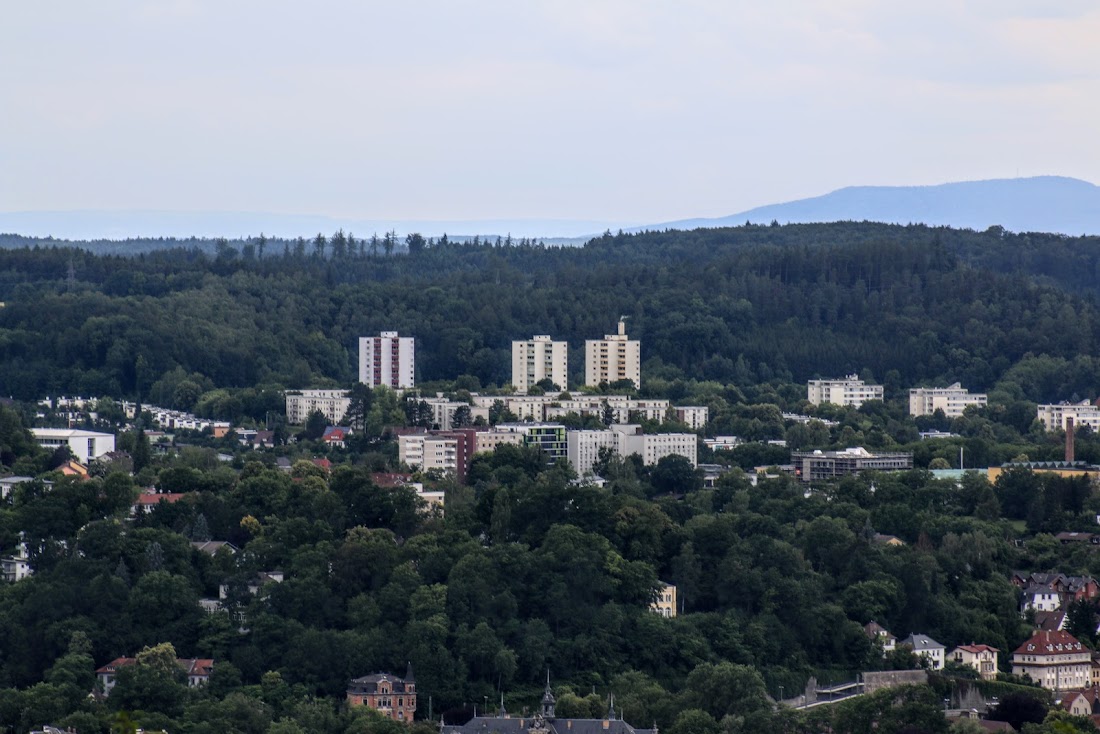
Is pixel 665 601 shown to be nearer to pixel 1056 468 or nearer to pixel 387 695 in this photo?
pixel 387 695

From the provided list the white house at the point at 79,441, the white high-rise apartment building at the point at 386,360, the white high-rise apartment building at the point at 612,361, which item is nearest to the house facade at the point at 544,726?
the white house at the point at 79,441

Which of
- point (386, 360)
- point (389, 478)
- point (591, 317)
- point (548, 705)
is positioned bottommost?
point (548, 705)

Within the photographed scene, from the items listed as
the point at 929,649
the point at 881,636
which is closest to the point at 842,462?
the point at 881,636

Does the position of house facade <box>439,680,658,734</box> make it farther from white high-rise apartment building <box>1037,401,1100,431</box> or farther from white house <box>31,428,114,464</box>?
white high-rise apartment building <box>1037,401,1100,431</box>

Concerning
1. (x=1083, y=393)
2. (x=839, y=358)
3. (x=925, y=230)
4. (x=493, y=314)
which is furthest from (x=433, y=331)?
(x=925, y=230)

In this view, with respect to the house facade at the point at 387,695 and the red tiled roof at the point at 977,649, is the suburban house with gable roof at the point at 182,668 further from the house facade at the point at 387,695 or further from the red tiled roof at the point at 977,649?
the red tiled roof at the point at 977,649

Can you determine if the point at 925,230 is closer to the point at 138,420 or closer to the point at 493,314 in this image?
the point at 493,314
